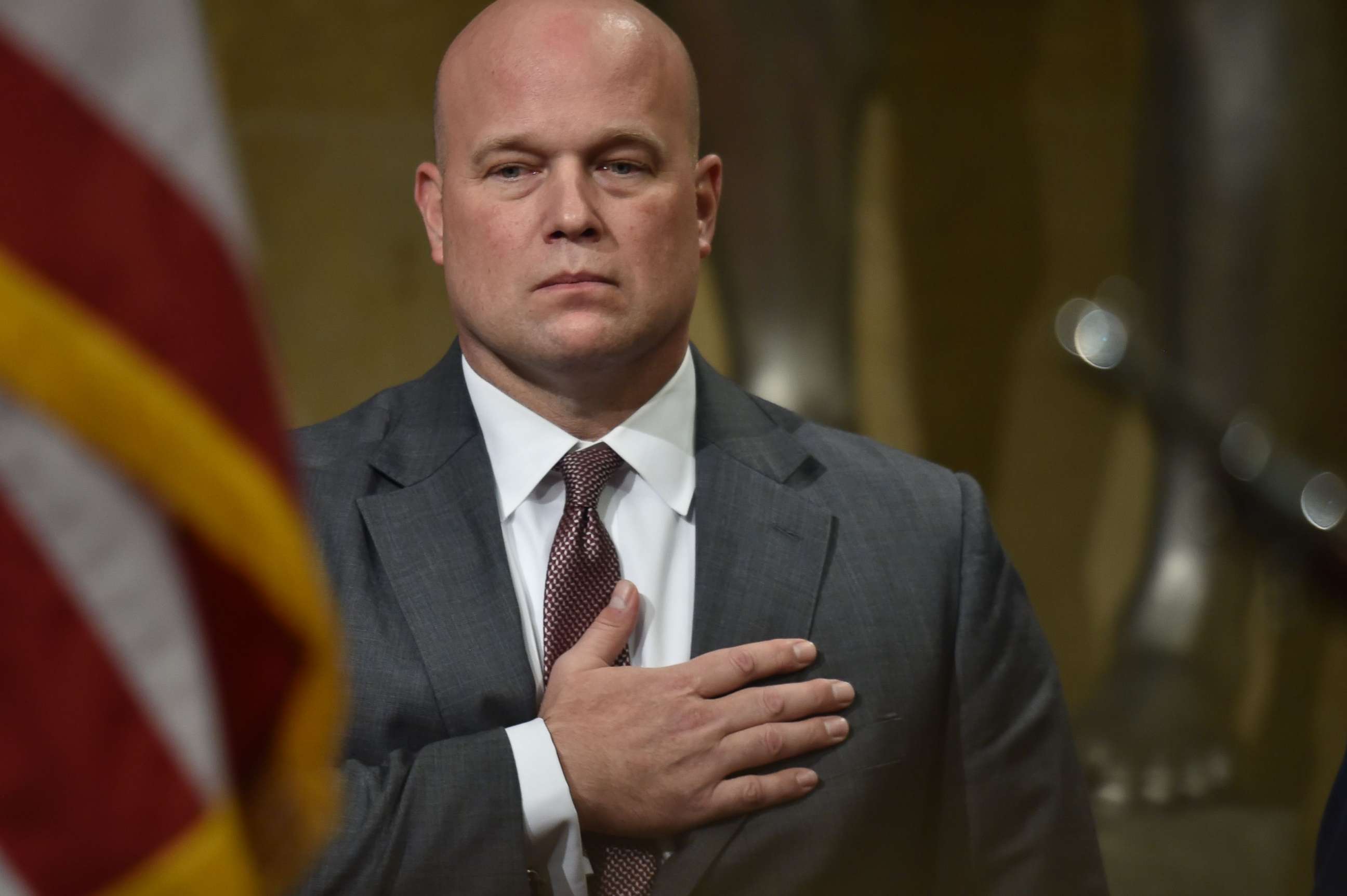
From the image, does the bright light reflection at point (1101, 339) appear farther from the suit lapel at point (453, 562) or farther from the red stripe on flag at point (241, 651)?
the red stripe on flag at point (241, 651)

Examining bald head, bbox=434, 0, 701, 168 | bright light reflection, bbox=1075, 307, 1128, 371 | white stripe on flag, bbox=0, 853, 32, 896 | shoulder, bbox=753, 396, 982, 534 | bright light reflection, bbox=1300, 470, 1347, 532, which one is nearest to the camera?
white stripe on flag, bbox=0, 853, 32, 896

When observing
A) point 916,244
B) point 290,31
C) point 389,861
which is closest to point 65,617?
point 389,861

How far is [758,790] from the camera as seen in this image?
88 centimetres

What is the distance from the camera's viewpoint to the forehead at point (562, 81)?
0.93 m

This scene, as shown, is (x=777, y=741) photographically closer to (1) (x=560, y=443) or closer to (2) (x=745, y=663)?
(2) (x=745, y=663)

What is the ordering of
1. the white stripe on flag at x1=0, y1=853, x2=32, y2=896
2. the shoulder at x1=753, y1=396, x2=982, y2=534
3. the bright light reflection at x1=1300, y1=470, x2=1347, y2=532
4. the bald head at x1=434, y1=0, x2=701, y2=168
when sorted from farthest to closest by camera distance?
the bright light reflection at x1=1300, y1=470, x2=1347, y2=532 < the shoulder at x1=753, y1=396, x2=982, y2=534 < the bald head at x1=434, y1=0, x2=701, y2=168 < the white stripe on flag at x1=0, y1=853, x2=32, y2=896

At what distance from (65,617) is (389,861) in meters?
0.51

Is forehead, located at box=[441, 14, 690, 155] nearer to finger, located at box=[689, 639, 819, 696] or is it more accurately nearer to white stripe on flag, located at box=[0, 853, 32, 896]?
finger, located at box=[689, 639, 819, 696]

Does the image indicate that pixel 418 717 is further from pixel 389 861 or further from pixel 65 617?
pixel 65 617

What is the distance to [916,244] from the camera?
243cm

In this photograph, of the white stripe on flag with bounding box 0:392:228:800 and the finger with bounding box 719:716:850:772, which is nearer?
the white stripe on flag with bounding box 0:392:228:800

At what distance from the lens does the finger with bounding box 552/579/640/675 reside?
2.91ft

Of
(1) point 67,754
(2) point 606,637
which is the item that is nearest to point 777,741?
(2) point 606,637

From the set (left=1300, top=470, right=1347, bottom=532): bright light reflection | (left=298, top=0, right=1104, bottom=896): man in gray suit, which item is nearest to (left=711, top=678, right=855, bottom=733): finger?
(left=298, top=0, right=1104, bottom=896): man in gray suit
